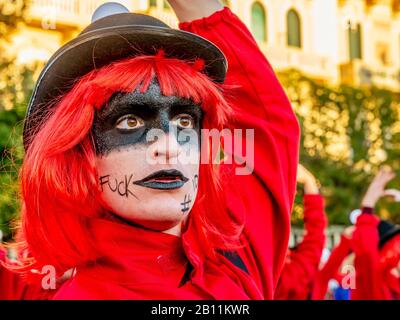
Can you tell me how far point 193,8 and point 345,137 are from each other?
41.9ft

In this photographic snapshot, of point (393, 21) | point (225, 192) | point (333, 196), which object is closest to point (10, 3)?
point (333, 196)

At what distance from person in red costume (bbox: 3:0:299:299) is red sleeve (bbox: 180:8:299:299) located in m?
0.14

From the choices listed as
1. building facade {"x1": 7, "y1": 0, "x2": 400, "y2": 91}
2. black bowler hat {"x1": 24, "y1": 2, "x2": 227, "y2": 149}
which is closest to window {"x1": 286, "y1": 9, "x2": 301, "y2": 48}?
building facade {"x1": 7, "y1": 0, "x2": 400, "y2": 91}

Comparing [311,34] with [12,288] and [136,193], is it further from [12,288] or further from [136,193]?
[136,193]

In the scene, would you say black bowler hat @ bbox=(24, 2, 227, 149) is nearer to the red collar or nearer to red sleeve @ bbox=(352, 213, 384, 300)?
the red collar

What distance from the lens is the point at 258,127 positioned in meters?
1.85

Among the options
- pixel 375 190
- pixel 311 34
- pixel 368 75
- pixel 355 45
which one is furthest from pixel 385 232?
pixel 355 45

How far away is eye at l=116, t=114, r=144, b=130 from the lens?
156cm

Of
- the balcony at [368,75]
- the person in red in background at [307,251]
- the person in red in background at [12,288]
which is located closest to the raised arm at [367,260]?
the person in red in background at [307,251]

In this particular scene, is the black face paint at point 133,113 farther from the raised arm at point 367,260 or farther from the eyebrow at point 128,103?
the raised arm at point 367,260

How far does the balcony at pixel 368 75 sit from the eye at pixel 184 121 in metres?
16.3

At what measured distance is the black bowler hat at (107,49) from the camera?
5.15 feet
